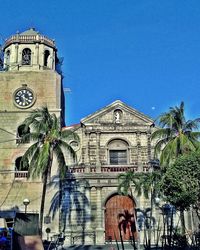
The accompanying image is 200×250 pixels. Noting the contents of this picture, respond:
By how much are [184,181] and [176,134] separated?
788 cm

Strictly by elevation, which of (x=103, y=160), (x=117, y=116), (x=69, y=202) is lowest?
(x=69, y=202)

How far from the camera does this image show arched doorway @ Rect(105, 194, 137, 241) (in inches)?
1344

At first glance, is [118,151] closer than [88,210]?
No

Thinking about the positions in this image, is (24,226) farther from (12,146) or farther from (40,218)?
(12,146)

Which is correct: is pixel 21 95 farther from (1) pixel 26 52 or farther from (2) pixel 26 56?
(1) pixel 26 52

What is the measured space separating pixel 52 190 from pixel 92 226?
16.2 feet

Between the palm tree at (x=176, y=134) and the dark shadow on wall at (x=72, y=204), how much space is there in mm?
7990

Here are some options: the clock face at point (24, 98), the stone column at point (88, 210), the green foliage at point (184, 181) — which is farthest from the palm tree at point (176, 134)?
the clock face at point (24, 98)

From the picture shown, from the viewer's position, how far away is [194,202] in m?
23.6

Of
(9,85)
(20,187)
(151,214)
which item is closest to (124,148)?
(151,214)

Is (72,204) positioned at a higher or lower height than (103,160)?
lower

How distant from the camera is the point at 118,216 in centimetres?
3422

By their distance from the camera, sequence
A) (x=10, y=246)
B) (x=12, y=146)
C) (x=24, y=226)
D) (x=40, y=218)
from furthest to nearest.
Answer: (x=12, y=146) → (x=40, y=218) → (x=24, y=226) → (x=10, y=246)

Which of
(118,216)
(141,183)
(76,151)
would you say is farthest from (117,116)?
(118,216)
